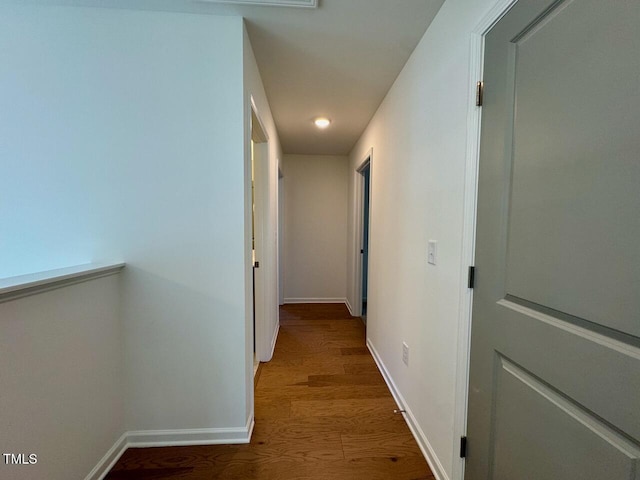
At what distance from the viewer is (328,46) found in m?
1.63

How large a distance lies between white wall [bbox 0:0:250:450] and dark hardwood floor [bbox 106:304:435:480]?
161 mm

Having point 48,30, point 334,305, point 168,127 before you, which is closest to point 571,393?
point 168,127

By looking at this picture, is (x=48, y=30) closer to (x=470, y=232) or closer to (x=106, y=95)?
(x=106, y=95)

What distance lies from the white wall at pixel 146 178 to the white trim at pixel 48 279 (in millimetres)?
138

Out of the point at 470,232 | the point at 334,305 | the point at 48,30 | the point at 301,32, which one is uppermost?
the point at 301,32

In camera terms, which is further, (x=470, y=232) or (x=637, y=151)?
(x=470, y=232)

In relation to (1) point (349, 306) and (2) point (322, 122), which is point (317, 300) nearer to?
(1) point (349, 306)

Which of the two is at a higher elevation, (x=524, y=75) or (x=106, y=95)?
(x=106, y=95)

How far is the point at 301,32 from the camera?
4.95ft

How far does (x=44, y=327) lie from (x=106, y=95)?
3.83ft

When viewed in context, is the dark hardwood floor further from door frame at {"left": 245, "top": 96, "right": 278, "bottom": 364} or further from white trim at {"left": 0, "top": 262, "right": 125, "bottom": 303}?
white trim at {"left": 0, "top": 262, "right": 125, "bottom": 303}

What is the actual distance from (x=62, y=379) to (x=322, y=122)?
2.76 m

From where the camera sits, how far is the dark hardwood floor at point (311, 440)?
1336 mm

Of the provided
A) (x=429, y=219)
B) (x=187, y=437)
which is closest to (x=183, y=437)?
(x=187, y=437)
